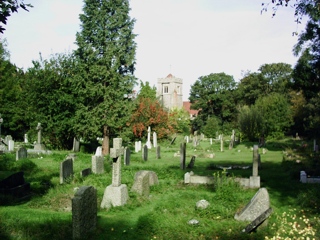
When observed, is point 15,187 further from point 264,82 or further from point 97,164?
point 264,82

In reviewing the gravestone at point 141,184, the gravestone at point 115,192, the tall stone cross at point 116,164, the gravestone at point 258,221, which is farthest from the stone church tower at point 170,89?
the gravestone at point 258,221

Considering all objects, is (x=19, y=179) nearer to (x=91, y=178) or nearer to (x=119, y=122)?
(x=91, y=178)

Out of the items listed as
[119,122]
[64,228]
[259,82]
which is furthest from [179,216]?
[259,82]

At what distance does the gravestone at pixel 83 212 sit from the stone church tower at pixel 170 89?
8800cm

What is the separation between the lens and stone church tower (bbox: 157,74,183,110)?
318 feet

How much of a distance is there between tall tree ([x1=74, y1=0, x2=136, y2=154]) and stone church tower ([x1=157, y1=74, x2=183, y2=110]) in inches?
2684

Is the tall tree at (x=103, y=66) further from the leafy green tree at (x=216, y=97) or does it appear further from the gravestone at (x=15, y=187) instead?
the leafy green tree at (x=216, y=97)

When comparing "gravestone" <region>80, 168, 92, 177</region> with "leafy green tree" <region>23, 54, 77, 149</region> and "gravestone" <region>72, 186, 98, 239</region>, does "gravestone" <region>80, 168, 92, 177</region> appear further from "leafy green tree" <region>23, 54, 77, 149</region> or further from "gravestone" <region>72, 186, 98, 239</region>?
"leafy green tree" <region>23, 54, 77, 149</region>

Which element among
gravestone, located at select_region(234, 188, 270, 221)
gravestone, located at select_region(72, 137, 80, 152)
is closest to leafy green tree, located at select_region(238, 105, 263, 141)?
gravestone, located at select_region(72, 137, 80, 152)

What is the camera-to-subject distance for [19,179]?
477 inches

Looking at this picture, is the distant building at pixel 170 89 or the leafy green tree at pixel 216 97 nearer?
the leafy green tree at pixel 216 97

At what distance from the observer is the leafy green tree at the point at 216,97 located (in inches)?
2648

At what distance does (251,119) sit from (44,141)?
21.4 metres

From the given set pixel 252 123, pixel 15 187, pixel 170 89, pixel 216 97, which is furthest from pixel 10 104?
pixel 170 89
